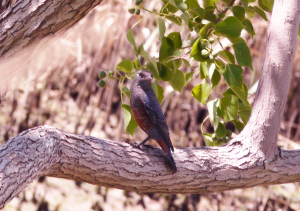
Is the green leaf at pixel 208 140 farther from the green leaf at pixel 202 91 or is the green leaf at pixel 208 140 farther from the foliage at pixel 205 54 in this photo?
the green leaf at pixel 202 91

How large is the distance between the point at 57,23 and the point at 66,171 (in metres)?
0.69

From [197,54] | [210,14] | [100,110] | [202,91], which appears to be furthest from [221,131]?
[100,110]

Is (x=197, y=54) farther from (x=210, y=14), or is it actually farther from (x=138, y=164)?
(x=138, y=164)

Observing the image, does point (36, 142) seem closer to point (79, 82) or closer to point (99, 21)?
point (99, 21)

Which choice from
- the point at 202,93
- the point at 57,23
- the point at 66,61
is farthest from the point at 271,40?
the point at 66,61

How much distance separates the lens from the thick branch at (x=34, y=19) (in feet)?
5.34

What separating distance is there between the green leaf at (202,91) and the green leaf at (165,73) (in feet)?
0.51

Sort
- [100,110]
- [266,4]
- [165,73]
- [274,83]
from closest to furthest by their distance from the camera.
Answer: [165,73] < [274,83] < [266,4] < [100,110]

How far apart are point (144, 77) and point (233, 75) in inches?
19.8

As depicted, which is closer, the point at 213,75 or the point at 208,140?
the point at 213,75

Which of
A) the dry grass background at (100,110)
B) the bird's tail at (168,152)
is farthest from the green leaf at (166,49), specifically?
the dry grass background at (100,110)

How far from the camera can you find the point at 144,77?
1.95 m

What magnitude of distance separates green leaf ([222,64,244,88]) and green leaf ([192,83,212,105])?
0.13 meters

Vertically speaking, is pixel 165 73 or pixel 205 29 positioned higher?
pixel 205 29
